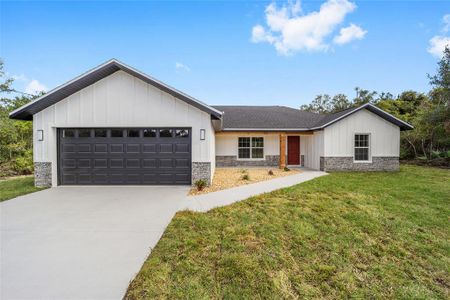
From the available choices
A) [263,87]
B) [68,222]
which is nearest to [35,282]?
[68,222]

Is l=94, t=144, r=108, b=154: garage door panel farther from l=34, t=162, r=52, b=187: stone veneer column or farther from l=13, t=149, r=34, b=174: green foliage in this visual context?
l=13, t=149, r=34, b=174: green foliage

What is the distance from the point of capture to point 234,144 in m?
15.2

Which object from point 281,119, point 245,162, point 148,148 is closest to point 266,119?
point 281,119

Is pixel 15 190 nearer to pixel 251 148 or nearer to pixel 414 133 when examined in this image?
pixel 251 148

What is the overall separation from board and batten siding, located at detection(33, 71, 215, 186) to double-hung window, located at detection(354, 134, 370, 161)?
10.0 meters

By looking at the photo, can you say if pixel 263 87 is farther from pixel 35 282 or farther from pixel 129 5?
pixel 35 282

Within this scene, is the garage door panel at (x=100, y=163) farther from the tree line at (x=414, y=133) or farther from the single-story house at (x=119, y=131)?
the tree line at (x=414, y=133)

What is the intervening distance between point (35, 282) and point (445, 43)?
64.8 ft

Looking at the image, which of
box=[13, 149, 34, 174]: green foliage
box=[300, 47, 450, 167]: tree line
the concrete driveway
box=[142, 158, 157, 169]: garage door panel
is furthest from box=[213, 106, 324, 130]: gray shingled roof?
box=[13, 149, 34, 174]: green foliage

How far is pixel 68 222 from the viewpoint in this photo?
15.7ft

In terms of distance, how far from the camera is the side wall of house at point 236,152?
1513 centimetres

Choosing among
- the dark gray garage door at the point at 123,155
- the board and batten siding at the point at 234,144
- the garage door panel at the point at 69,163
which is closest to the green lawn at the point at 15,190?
the dark gray garage door at the point at 123,155

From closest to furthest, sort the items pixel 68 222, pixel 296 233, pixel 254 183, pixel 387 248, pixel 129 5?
pixel 387 248 < pixel 296 233 < pixel 68 222 < pixel 254 183 < pixel 129 5

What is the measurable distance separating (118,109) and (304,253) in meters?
8.35
